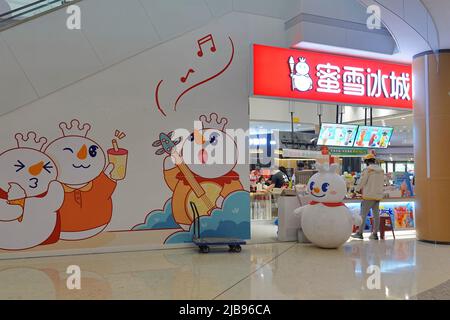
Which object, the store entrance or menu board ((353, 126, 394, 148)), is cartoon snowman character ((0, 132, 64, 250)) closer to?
the store entrance

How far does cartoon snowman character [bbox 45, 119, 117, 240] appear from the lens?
19.7 feet

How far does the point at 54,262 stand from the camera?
556cm

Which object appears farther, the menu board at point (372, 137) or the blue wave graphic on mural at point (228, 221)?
the menu board at point (372, 137)

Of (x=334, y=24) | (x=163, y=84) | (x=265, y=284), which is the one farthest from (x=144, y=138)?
(x=334, y=24)

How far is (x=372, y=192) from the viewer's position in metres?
7.47

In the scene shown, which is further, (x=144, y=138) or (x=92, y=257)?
(x=144, y=138)

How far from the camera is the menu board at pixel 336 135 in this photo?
8898 mm

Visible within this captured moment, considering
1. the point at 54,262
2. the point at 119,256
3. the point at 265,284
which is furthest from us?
the point at 119,256

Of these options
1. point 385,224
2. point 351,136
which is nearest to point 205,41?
point 351,136

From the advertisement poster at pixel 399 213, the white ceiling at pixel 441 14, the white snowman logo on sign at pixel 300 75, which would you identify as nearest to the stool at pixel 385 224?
the advertisement poster at pixel 399 213

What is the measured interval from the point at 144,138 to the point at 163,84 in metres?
0.88

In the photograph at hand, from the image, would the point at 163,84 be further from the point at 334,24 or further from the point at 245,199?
the point at 334,24

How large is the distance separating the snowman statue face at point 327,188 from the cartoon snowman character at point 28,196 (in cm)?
370

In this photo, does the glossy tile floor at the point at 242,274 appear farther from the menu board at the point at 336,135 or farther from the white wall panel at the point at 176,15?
the white wall panel at the point at 176,15
